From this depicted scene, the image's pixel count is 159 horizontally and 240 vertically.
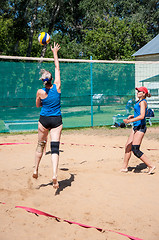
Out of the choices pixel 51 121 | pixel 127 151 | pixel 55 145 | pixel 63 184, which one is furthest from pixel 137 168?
pixel 51 121

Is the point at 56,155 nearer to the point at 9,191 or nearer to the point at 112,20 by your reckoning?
the point at 9,191

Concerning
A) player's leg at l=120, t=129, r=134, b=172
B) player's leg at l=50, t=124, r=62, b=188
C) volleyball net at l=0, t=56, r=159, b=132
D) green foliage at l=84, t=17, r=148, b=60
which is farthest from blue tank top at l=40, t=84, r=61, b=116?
green foliage at l=84, t=17, r=148, b=60

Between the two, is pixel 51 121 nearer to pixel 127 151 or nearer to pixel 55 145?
pixel 55 145

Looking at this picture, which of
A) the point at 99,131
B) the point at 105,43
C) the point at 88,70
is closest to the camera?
the point at 99,131

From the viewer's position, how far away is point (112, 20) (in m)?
26.2

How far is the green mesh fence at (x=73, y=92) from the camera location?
1229 cm

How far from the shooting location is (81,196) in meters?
4.87

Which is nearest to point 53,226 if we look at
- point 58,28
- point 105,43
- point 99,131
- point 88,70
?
point 99,131

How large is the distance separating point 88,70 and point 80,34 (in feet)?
86.3

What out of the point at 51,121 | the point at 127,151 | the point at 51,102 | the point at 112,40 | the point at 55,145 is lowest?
the point at 127,151

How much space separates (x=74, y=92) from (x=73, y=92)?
0.14 ft

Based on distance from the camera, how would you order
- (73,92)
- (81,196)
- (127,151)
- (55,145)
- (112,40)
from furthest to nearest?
(112,40) < (73,92) < (127,151) < (55,145) < (81,196)

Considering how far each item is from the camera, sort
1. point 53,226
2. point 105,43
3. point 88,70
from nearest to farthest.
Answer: point 53,226
point 88,70
point 105,43

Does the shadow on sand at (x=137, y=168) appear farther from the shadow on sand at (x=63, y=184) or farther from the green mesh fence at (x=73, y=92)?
the green mesh fence at (x=73, y=92)
